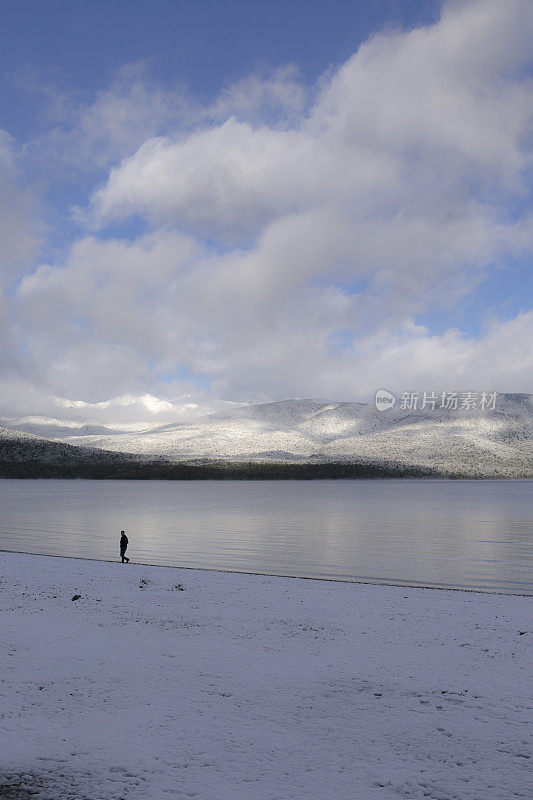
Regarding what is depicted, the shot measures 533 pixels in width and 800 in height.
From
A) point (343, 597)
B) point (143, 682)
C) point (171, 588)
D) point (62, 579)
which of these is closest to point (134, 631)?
point (143, 682)

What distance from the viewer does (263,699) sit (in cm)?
983

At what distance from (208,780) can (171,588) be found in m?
12.4

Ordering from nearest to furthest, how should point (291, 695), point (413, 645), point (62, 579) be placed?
1. point (291, 695)
2. point (413, 645)
3. point (62, 579)

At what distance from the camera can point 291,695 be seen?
999 centimetres

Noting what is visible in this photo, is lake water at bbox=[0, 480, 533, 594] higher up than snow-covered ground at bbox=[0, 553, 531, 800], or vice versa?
snow-covered ground at bbox=[0, 553, 531, 800]

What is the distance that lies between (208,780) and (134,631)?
23.8ft

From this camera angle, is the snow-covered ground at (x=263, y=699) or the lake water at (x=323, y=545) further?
the lake water at (x=323, y=545)

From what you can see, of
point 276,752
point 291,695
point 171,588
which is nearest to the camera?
point 276,752

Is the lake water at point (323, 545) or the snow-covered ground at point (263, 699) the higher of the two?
the snow-covered ground at point (263, 699)

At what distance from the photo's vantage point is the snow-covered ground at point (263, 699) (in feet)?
23.9

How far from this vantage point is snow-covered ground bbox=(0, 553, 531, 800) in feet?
23.9

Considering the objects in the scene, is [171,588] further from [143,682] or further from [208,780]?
[208,780]

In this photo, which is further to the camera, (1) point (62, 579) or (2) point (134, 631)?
(1) point (62, 579)

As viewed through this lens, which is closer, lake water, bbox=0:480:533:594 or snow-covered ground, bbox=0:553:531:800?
snow-covered ground, bbox=0:553:531:800
